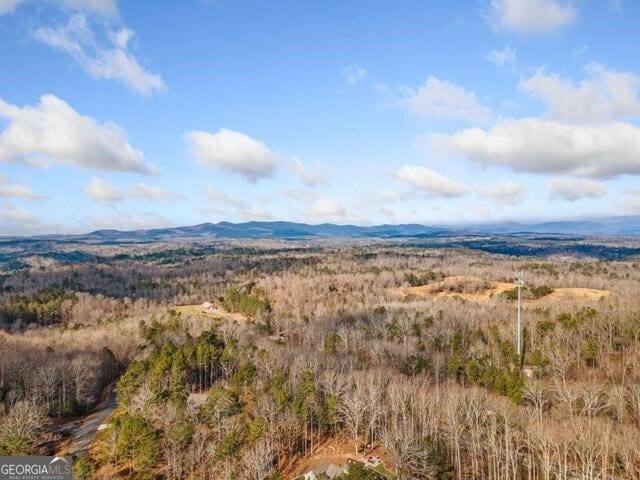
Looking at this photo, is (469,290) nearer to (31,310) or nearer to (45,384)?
(45,384)

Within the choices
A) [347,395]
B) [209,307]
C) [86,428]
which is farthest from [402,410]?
[209,307]

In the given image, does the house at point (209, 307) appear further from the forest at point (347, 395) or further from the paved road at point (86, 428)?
the paved road at point (86, 428)

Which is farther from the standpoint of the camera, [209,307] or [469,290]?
[469,290]

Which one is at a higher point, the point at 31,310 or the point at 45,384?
the point at 45,384

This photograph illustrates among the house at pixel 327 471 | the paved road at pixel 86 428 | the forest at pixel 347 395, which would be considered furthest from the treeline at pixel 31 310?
the house at pixel 327 471

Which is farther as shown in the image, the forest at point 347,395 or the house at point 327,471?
the forest at point 347,395

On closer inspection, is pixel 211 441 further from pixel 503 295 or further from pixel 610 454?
pixel 503 295

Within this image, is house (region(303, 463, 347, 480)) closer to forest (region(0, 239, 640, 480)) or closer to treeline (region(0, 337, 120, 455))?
forest (region(0, 239, 640, 480))

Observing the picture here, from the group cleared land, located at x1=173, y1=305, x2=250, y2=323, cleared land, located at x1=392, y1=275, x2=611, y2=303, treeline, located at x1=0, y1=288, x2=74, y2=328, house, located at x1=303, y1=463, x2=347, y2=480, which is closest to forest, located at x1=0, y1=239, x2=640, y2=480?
house, located at x1=303, y1=463, x2=347, y2=480

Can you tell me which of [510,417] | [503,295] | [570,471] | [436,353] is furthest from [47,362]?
[503,295]
